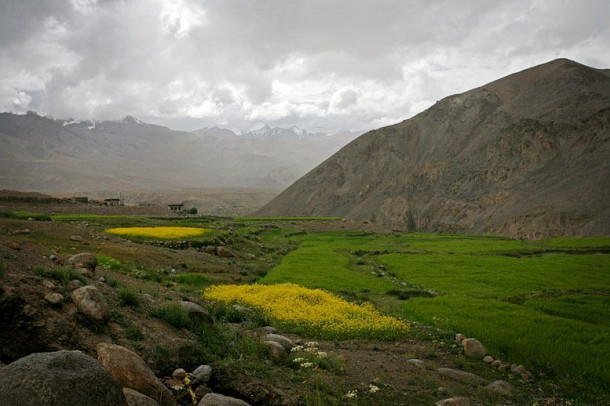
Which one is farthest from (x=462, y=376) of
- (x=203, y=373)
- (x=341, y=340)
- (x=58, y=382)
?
(x=58, y=382)

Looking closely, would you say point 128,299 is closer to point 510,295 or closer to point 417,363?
point 417,363

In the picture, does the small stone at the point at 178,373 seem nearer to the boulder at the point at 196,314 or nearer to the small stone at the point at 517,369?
the boulder at the point at 196,314

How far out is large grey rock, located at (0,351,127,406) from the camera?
519 cm

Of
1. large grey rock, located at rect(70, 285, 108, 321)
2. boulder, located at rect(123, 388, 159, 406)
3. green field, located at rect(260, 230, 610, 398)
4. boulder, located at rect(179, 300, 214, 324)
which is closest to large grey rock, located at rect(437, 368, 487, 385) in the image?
green field, located at rect(260, 230, 610, 398)

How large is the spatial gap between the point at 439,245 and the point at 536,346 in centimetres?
4563

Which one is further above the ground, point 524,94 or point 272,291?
point 524,94

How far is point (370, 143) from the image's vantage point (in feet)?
457

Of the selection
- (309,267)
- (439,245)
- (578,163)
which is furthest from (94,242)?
(578,163)

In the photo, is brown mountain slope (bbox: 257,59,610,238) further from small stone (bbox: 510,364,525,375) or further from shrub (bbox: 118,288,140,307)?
shrub (bbox: 118,288,140,307)

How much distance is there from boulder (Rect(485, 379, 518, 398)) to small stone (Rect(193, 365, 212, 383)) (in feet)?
25.8

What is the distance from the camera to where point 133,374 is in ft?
24.6

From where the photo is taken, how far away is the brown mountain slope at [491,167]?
260 feet

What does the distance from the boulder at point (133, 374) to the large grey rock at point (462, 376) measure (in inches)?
337

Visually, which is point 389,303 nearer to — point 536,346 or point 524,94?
point 536,346
